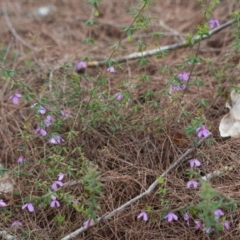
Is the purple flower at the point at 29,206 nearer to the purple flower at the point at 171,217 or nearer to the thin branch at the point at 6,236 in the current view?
the thin branch at the point at 6,236

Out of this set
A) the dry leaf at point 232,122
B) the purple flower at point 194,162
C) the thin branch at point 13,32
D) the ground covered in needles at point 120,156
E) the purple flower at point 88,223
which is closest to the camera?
the purple flower at point 88,223

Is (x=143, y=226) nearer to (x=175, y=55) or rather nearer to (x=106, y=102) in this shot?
(x=106, y=102)

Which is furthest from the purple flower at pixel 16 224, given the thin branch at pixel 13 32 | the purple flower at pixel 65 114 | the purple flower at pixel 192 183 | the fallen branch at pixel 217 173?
the thin branch at pixel 13 32

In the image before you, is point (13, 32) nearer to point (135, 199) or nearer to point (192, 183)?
point (135, 199)

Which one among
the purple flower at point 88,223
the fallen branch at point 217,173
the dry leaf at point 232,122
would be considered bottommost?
the purple flower at point 88,223

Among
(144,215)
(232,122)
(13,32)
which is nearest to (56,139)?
(144,215)

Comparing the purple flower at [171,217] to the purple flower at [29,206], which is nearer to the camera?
the purple flower at [171,217]

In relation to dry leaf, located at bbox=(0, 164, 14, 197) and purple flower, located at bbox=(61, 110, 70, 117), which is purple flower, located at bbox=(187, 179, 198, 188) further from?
dry leaf, located at bbox=(0, 164, 14, 197)

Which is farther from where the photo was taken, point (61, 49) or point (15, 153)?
point (61, 49)

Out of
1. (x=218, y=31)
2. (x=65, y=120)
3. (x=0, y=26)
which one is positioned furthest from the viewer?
(x=0, y=26)

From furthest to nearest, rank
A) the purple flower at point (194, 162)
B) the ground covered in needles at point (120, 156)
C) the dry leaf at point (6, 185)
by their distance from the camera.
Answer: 1. the dry leaf at point (6, 185)
2. the purple flower at point (194, 162)
3. the ground covered in needles at point (120, 156)

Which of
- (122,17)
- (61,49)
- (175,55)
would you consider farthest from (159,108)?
(122,17)
